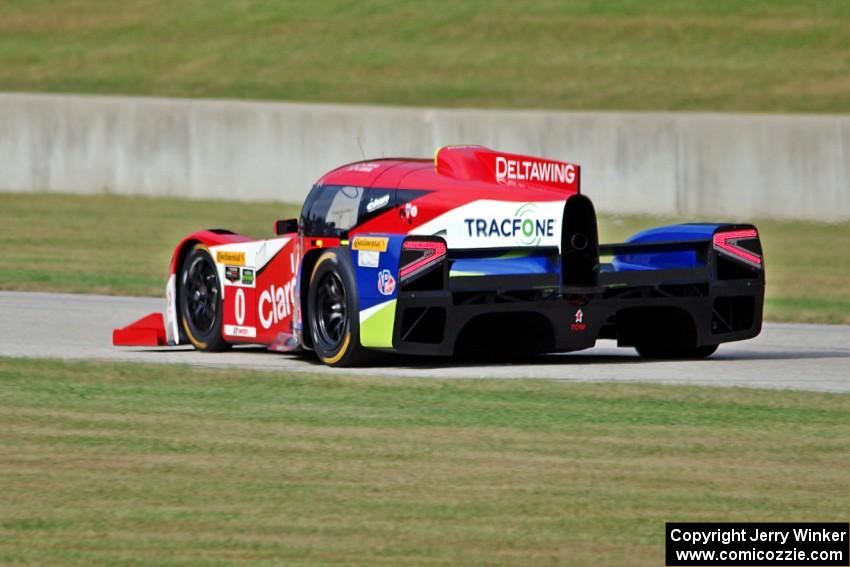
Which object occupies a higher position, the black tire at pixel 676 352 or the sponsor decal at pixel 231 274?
the sponsor decal at pixel 231 274

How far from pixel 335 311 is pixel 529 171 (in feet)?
5.30

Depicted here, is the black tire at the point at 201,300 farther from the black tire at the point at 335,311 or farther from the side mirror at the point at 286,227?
the black tire at the point at 335,311

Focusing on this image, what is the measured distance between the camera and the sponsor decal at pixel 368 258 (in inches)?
426

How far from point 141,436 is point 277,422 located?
80 cm

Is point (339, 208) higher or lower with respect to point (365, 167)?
lower

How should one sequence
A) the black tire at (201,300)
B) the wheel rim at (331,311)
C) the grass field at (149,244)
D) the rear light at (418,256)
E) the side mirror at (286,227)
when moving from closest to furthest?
the rear light at (418,256), the wheel rim at (331,311), the side mirror at (286,227), the black tire at (201,300), the grass field at (149,244)

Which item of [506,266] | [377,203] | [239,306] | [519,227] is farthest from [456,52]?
[506,266]

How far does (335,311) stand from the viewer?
11.4 m

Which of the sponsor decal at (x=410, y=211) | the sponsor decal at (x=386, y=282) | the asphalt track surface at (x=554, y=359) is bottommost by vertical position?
the asphalt track surface at (x=554, y=359)

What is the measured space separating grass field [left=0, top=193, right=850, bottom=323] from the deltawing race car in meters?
3.49

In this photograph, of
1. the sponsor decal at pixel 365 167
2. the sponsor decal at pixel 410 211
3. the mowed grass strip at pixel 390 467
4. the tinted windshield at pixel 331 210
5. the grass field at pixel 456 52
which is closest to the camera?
the mowed grass strip at pixel 390 467

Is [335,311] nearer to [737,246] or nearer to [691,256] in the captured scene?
[691,256]

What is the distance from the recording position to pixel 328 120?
24469 mm

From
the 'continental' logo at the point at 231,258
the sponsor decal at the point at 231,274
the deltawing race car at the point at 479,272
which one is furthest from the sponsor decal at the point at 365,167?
the sponsor decal at the point at 231,274
